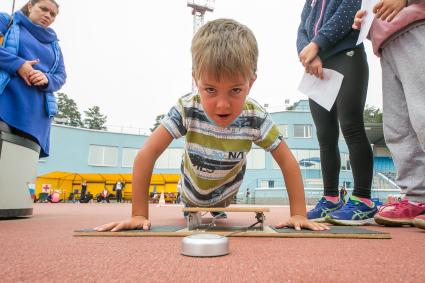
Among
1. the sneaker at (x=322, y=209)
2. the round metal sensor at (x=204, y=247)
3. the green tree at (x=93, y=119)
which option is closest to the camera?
the round metal sensor at (x=204, y=247)

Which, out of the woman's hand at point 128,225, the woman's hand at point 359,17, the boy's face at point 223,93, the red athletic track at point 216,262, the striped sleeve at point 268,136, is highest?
the woman's hand at point 359,17

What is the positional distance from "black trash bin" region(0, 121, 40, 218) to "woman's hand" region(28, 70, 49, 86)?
40 cm

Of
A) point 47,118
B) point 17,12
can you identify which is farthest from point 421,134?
point 17,12

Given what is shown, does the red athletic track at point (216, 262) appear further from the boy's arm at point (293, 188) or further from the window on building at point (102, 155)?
the window on building at point (102, 155)

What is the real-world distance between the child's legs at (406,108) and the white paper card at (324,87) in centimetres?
29

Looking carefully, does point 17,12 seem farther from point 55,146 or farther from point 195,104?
point 55,146

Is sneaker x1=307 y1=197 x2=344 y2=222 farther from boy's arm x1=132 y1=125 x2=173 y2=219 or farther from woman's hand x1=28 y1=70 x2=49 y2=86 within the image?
woman's hand x1=28 y1=70 x2=49 y2=86

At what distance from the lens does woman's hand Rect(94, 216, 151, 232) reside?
1459 millimetres

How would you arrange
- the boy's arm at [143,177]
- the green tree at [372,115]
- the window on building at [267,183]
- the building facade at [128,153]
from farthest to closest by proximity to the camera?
the green tree at [372,115], the window on building at [267,183], the building facade at [128,153], the boy's arm at [143,177]

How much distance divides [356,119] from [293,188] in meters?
0.74

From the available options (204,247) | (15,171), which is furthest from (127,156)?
(204,247)

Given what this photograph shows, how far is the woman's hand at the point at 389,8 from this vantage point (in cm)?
163

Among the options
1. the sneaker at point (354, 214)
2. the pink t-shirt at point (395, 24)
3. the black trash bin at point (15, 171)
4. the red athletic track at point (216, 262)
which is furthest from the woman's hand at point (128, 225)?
the pink t-shirt at point (395, 24)

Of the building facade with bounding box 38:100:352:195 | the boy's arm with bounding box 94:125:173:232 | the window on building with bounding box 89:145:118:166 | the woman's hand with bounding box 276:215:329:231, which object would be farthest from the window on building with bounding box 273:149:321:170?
the boy's arm with bounding box 94:125:173:232
